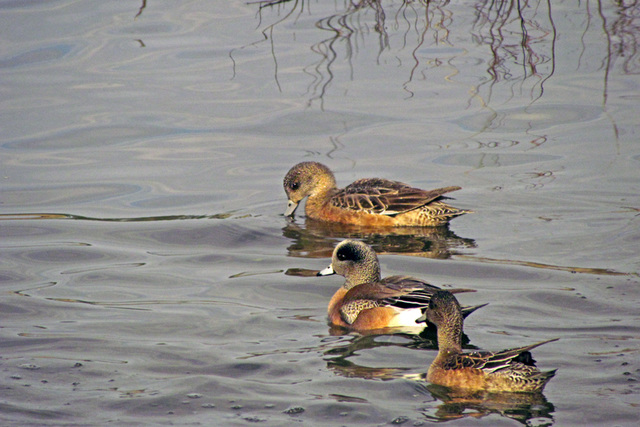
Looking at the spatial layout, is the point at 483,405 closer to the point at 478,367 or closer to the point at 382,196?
the point at 478,367

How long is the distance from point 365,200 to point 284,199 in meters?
1.27

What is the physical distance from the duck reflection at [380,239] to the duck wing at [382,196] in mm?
227

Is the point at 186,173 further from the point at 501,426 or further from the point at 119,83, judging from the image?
the point at 501,426

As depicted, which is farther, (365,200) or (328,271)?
(365,200)

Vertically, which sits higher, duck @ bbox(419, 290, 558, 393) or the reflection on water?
the reflection on water

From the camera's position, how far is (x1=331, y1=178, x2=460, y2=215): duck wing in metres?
10.2

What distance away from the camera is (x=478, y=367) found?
6.01 metres

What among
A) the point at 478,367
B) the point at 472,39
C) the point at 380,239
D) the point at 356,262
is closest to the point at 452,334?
the point at 478,367

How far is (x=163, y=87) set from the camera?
1468cm

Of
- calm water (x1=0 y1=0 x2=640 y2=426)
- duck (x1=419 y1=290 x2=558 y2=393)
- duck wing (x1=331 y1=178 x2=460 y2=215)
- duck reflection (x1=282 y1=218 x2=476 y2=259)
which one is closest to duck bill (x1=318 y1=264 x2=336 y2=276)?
calm water (x1=0 y1=0 x2=640 y2=426)

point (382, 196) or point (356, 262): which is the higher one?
point (382, 196)

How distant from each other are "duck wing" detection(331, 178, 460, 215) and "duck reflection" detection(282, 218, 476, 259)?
23cm

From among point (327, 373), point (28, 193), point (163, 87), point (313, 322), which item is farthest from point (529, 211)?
point (163, 87)

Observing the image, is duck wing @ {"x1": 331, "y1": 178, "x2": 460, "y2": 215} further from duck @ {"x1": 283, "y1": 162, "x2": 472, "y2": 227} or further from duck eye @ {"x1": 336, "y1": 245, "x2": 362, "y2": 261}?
duck eye @ {"x1": 336, "y1": 245, "x2": 362, "y2": 261}
